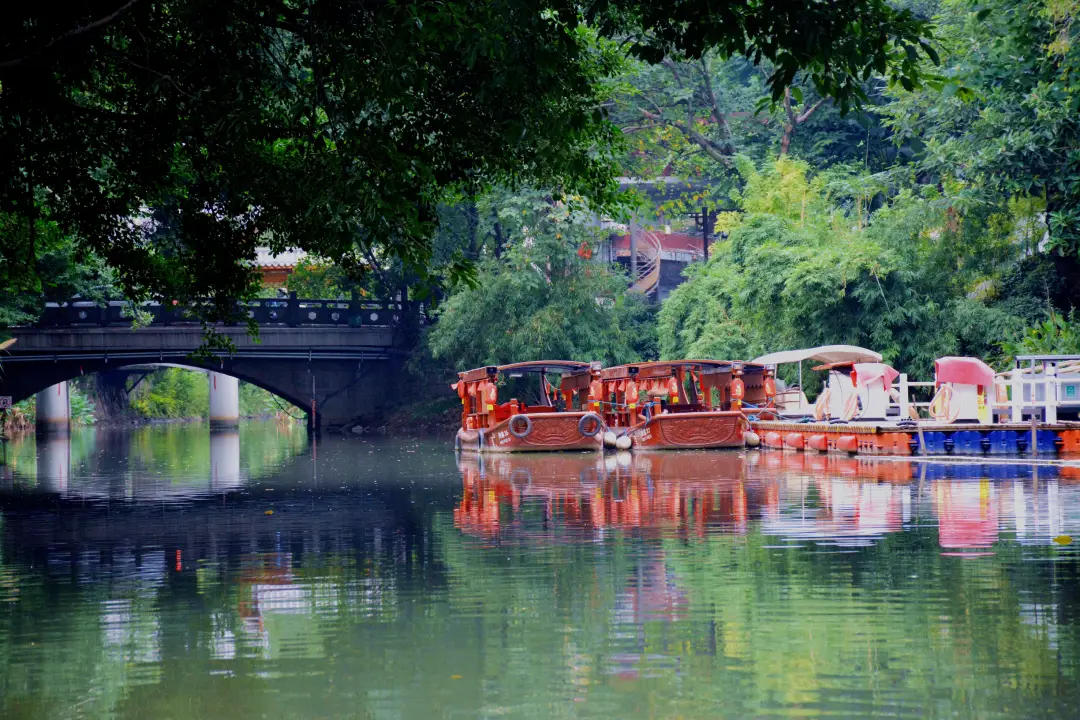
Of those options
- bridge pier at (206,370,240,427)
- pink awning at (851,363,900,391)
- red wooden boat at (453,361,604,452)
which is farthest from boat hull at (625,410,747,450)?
bridge pier at (206,370,240,427)

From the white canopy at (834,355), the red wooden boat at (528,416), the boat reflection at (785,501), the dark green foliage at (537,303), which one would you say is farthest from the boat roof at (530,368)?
the boat reflection at (785,501)

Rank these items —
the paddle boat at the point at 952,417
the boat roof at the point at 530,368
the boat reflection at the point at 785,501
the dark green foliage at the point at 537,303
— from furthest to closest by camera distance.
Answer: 1. the dark green foliage at the point at 537,303
2. the boat roof at the point at 530,368
3. the paddle boat at the point at 952,417
4. the boat reflection at the point at 785,501

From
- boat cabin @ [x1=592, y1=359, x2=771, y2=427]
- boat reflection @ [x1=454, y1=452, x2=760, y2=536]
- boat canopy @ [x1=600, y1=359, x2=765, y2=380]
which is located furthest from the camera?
boat cabin @ [x1=592, y1=359, x2=771, y2=427]

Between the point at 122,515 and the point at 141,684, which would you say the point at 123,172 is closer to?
the point at 122,515

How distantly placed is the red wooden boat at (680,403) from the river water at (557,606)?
1396 cm

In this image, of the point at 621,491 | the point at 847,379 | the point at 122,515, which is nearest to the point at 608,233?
the point at 847,379

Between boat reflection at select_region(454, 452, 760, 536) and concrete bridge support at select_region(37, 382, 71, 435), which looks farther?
concrete bridge support at select_region(37, 382, 71, 435)

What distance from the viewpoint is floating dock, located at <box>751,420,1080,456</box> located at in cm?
2542

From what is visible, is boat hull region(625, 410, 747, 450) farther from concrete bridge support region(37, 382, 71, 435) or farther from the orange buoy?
concrete bridge support region(37, 382, 71, 435)

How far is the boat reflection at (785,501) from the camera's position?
14125mm

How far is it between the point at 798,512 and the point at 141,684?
10049mm

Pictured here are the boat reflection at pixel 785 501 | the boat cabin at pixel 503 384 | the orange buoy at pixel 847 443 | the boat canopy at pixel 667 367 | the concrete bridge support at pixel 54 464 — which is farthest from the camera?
the boat cabin at pixel 503 384

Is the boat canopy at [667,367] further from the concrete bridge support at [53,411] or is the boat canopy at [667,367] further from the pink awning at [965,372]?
the concrete bridge support at [53,411]

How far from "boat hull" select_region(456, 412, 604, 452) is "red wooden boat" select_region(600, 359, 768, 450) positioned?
3.47 ft
